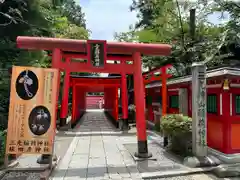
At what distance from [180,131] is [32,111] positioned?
4.31 meters

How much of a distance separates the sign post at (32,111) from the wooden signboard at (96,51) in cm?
125

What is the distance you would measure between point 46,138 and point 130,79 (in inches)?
588

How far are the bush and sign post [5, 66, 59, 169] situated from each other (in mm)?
3561

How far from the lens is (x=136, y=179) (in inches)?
220

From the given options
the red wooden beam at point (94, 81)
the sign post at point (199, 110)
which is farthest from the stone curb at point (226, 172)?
the red wooden beam at point (94, 81)

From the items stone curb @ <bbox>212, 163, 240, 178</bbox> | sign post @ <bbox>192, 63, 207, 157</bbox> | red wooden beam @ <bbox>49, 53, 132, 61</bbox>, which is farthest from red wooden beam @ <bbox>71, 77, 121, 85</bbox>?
stone curb @ <bbox>212, 163, 240, 178</bbox>

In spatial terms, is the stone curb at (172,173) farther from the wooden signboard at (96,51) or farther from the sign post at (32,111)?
the wooden signboard at (96,51)

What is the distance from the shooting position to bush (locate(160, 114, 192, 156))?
726 centimetres

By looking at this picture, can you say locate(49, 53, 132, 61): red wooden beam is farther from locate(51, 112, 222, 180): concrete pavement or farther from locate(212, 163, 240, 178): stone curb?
locate(212, 163, 240, 178): stone curb

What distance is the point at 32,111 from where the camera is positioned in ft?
20.1

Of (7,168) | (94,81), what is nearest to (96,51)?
(7,168)

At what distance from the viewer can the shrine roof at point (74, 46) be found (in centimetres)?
664

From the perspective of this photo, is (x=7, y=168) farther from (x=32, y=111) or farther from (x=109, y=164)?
(x=109, y=164)

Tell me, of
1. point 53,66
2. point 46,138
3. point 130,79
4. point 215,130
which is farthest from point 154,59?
point 46,138
